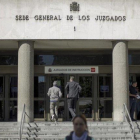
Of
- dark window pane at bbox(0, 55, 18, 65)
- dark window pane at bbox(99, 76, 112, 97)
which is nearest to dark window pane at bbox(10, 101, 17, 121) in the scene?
dark window pane at bbox(0, 55, 18, 65)

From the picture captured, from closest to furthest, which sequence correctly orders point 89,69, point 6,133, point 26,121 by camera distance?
point 6,133, point 26,121, point 89,69

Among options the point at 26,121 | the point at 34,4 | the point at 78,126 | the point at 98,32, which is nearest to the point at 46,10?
the point at 34,4

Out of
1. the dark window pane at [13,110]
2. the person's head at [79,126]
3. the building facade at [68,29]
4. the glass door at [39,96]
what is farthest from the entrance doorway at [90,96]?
the person's head at [79,126]

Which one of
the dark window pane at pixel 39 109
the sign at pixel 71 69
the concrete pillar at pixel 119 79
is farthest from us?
the dark window pane at pixel 39 109

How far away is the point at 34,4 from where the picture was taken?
1460 centimetres

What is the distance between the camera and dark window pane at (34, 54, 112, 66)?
1770 centimetres

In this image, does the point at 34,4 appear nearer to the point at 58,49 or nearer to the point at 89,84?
the point at 58,49

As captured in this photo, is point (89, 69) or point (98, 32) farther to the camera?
point (89, 69)

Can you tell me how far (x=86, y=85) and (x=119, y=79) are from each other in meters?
3.33

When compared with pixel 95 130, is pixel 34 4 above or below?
above

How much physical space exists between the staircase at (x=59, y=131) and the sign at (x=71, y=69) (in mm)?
3888

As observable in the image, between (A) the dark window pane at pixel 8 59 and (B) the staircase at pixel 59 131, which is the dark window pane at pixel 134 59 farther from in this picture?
(A) the dark window pane at pixel 8 59

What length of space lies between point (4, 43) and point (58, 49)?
2.91 meters

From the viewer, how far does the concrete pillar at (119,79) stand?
14.5 m
